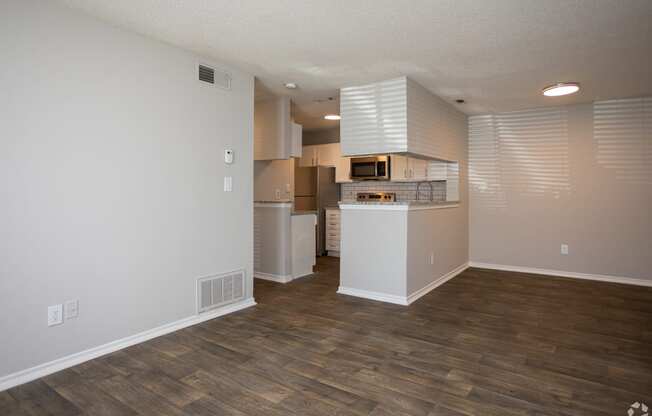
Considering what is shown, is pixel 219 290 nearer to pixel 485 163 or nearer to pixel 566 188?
pixel 485 163

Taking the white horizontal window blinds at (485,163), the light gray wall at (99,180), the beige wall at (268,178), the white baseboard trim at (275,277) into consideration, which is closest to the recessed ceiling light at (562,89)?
the white horizontal window blinds at (485,163)

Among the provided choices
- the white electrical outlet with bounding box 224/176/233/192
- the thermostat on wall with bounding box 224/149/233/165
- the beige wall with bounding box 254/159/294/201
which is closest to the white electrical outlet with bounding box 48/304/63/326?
the white electrical outlet with bounding box 224/176/233/192

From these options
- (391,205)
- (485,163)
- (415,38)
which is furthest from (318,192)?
(415,38)

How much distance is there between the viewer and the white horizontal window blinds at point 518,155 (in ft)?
17.7

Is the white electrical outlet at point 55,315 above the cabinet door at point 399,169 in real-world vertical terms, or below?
below

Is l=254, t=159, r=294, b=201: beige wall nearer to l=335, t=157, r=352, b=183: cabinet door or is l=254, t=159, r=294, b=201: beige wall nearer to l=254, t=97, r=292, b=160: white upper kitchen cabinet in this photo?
l=254, t=97, r=292, b=160: white upper kitchen cabinet

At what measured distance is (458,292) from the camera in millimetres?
4477

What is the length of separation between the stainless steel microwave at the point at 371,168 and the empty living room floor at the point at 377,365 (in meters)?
2.74

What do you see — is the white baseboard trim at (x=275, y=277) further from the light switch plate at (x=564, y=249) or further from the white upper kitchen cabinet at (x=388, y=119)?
the light switch plate at (x=564, y=249)

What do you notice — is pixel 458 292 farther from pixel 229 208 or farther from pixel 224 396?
pixel 224 396

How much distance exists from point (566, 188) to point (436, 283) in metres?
2.40

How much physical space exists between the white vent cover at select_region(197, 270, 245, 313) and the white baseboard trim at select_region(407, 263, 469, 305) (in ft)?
5.71

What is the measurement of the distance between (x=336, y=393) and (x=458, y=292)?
2721 mm

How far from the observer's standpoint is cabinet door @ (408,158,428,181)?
602 cm
